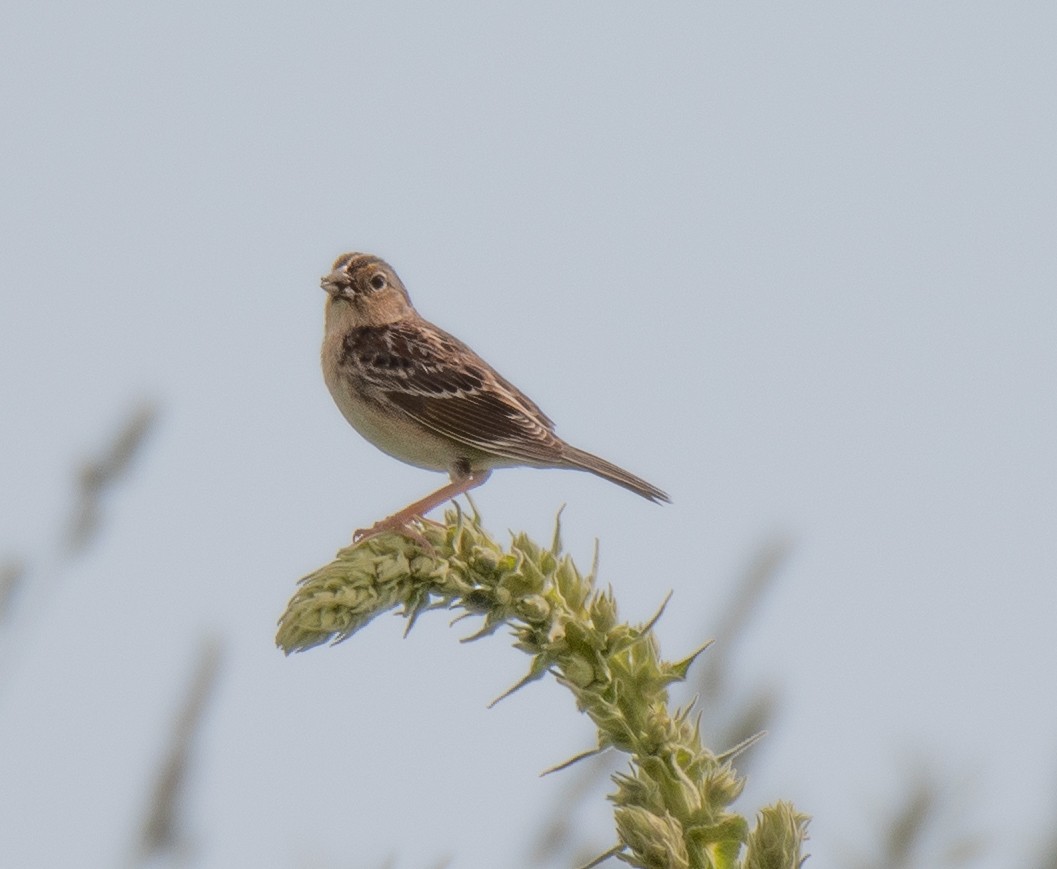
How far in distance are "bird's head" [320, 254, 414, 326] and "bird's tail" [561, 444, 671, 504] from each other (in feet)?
5.49

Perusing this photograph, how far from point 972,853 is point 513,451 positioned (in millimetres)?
4080

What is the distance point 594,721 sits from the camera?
2369 mm

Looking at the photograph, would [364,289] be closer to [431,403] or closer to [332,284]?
[332,284]

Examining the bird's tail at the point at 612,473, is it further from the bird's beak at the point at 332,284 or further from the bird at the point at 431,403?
the bird's beak at the point at 332,284

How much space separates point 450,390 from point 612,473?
908mm

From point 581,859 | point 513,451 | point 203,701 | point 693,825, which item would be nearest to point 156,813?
point 203,701

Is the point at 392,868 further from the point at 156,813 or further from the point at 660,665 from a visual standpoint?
the point at 156,813

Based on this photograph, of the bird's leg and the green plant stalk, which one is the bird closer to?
the bird's leg

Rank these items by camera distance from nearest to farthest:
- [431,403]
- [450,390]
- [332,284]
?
[431,403], [450,390], [332,284]

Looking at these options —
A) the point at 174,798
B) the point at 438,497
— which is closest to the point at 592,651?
the point at 174,798

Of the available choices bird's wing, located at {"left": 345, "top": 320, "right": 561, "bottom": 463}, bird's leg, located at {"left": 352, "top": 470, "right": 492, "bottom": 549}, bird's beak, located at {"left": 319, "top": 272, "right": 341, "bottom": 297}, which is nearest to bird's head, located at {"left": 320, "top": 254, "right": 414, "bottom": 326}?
bird's beak, located at {"left": 319, "top": 272, "right": 341, "bottom": 297}

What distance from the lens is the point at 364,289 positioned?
8.22 metres

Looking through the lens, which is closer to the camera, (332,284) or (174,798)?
(174,798)

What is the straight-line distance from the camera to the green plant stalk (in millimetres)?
2139
